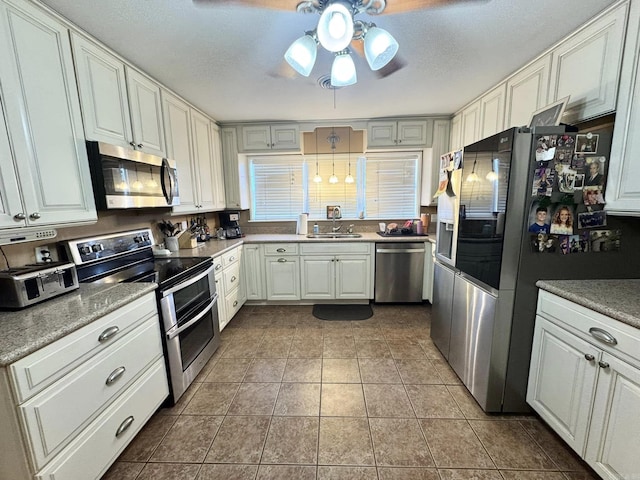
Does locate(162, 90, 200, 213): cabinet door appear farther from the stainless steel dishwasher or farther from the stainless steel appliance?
the stainless steel dishwasher

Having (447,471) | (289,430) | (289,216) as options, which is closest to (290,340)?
(289,430)

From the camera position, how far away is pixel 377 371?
7.10ft

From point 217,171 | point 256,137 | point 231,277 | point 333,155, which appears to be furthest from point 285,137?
point 231,277

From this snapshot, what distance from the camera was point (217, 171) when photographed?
11.0 ft

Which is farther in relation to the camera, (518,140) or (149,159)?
(149,159)

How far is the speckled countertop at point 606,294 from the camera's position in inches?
44.7

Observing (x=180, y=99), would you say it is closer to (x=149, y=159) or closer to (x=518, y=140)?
(x=149, y=159)

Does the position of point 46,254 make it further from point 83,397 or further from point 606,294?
point 606,294

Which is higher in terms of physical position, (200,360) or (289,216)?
(289,216)

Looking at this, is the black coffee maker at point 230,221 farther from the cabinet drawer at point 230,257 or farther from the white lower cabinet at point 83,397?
the white lower cabinet at point 83,397

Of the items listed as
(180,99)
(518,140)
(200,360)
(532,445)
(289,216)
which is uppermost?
(180,99)

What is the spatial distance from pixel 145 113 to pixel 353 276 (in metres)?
2.60

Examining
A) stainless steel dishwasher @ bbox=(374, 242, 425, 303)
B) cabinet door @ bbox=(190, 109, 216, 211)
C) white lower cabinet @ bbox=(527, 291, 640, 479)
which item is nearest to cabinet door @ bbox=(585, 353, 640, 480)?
white lower cabinet @ bbox=(527, 291, 640, 479)

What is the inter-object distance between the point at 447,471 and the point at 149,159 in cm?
269
